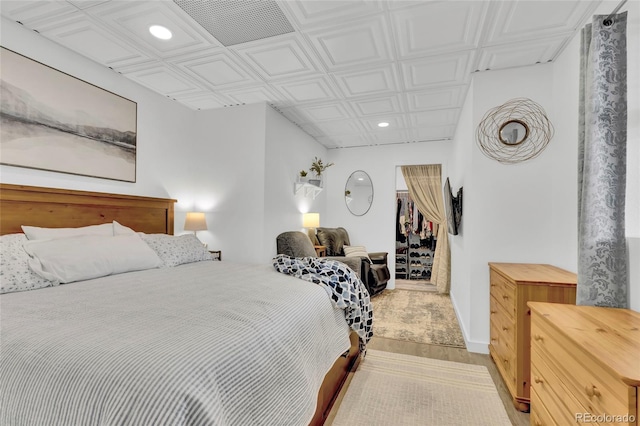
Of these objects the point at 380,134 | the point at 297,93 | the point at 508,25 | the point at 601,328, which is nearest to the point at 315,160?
the point at 380,134

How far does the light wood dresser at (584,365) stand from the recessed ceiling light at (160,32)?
2.98 metres

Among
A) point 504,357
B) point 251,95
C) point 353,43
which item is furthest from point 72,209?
point 504,357

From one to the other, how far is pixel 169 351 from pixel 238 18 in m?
2.18

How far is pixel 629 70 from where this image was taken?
5.13ft

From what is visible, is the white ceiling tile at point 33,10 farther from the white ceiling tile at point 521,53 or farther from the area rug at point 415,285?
the area rug at point 415,285

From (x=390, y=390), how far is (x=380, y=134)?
377 centimetres

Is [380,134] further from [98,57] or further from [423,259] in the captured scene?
[98,57]

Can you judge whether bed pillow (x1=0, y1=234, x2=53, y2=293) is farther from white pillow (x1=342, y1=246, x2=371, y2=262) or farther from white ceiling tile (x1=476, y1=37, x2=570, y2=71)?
white pillow (x1=342, y1=246, x2=371, y2=262)

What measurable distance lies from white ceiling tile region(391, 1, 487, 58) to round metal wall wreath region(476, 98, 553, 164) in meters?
0.70

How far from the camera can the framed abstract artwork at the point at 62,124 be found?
7.39 feet

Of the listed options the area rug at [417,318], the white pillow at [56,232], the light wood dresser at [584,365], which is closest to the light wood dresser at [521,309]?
the light wood dresser at [584,365]

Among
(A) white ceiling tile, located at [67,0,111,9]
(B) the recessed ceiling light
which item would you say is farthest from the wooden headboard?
(B) the recessed ceiling light

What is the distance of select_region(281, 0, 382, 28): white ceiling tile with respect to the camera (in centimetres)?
198

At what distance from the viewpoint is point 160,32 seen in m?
2.31
